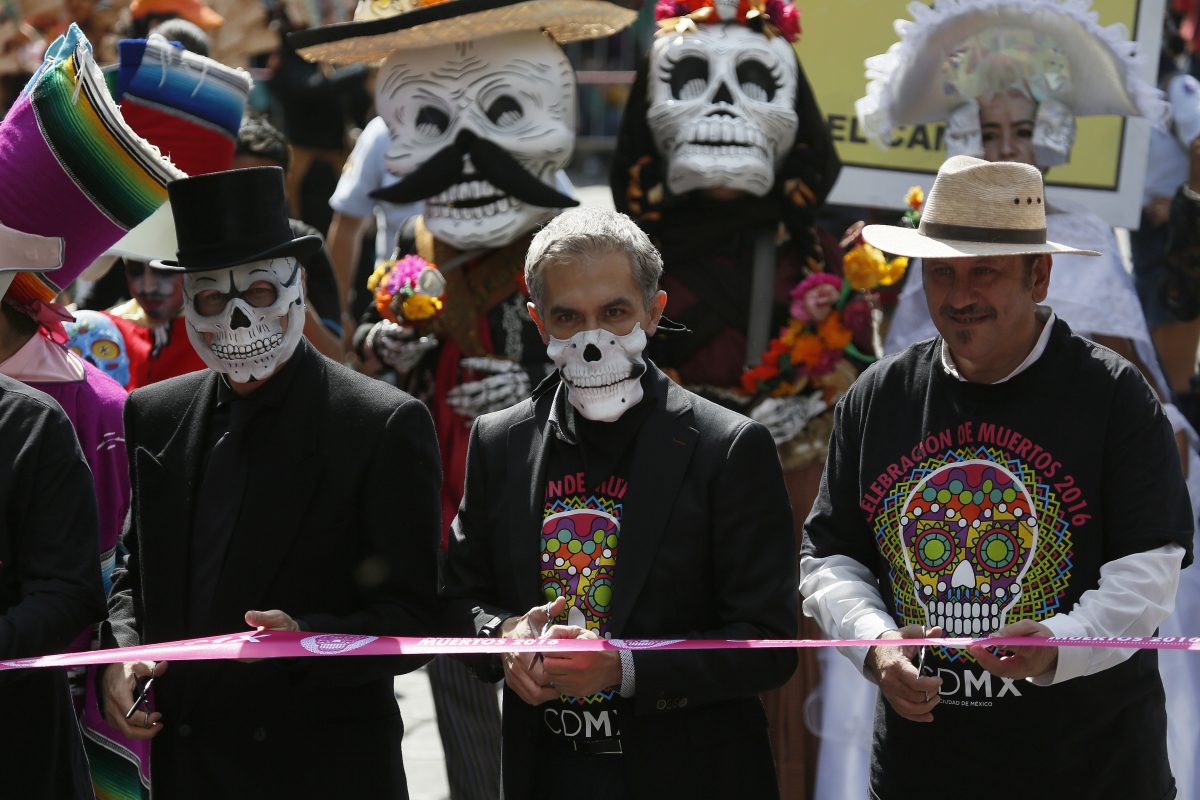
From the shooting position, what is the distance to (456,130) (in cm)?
542

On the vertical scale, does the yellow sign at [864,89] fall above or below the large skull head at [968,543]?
above

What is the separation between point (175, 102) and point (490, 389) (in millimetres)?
1308

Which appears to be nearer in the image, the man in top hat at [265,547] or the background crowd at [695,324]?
the man in top hat at [265,547]

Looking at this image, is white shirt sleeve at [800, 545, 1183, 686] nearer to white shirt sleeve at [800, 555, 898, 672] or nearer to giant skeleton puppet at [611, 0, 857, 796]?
white shirt sleeve at [800, 555, 898, 672]

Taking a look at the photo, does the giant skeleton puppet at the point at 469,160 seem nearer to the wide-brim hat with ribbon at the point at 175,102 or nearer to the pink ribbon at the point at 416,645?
the wide-brim hat with ribbon at the point at 175,102

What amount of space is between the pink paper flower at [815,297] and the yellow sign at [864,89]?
1050 mm

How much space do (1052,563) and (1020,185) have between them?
2.52ft

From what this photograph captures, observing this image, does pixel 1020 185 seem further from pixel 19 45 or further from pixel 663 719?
pixel 19 45

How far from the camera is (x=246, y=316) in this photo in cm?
349

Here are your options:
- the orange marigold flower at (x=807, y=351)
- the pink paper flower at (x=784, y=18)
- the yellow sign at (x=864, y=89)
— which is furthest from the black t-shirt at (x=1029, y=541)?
the yellow sign at (x=864, y=89)

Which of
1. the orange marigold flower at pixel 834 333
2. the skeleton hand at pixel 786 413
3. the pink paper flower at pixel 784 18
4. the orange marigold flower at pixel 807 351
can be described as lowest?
the skeleton hand at pixel 786 413

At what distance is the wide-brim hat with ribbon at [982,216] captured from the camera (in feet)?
11.2

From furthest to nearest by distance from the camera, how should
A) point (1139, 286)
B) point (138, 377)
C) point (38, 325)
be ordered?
point (1139, 286), point (138, 377), point (38, 325)

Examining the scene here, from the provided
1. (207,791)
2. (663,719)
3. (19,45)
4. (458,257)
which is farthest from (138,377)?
(19,45)
